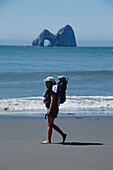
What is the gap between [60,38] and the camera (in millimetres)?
169500

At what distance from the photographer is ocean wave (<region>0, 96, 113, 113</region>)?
1342cm

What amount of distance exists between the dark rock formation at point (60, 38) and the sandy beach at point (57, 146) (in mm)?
154087

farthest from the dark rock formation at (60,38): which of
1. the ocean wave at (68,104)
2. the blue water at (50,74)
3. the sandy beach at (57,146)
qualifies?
the sandy beach at (57,146)

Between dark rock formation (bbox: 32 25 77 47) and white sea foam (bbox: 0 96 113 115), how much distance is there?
148347mm

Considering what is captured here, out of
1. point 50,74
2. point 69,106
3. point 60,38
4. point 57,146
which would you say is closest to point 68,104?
point 69,106

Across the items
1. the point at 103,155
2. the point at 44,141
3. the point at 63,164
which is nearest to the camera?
the point at 63,164

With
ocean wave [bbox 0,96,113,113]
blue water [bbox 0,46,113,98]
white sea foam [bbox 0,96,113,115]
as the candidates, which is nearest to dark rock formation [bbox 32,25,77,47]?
blue water [bbox 0,46,113,98]

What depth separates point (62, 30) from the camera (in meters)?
169

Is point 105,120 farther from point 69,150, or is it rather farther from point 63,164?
point 63,164

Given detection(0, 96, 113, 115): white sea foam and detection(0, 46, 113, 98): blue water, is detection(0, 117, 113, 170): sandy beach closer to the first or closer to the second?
detection(0, 96, 113, 115): white sea foam

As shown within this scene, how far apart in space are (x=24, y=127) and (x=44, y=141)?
80.5 inches

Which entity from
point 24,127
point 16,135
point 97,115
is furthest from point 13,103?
point 16,135

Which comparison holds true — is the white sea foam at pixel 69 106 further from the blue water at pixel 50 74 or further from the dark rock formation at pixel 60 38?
the dark rock formation at pixel 60 38

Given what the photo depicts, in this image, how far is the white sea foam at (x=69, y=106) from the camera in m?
12.8
